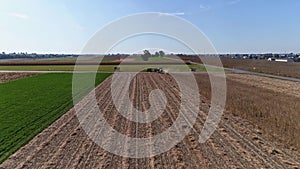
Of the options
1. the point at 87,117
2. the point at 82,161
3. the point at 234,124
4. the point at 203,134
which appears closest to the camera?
the point at 82,161

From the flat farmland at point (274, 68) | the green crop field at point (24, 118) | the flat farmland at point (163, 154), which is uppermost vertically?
the green crop field at point (24, 118)

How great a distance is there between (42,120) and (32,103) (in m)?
5.27

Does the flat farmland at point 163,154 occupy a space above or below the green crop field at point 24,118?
below

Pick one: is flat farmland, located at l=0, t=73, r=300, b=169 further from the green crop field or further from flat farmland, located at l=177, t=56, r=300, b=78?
flat farmland, located at l=177, t=56, r=300, b=78

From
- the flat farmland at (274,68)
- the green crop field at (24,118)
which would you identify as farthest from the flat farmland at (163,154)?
the flat farmland at (274,68)

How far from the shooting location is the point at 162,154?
26.2 feet

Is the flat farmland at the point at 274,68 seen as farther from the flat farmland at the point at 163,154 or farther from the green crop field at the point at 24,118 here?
the green crop field at the point at 24,118

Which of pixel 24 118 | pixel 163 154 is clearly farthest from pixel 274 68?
pixel 163 154

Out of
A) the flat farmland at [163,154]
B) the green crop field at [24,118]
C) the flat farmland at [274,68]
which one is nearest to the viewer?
the flat farmland at [163,154]

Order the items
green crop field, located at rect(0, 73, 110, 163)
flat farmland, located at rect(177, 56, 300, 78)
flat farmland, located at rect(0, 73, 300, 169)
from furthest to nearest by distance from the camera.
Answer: flat farmland, located at rect(177, 56, 300, 78), green crop field, located at rect(0, 73, 110, 163), flat farmland, located at rect(0, 73, 300, 169)

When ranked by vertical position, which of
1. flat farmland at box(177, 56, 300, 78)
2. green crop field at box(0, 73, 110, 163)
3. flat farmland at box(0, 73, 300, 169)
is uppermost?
green crop field at box(0, 73, 110, 163)

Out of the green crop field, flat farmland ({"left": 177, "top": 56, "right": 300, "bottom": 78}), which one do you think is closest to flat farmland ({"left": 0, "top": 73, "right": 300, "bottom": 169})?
the green crop field

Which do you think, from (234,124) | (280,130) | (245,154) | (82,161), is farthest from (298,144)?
(82,161)

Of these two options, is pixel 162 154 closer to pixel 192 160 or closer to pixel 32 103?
pixel 192 160
